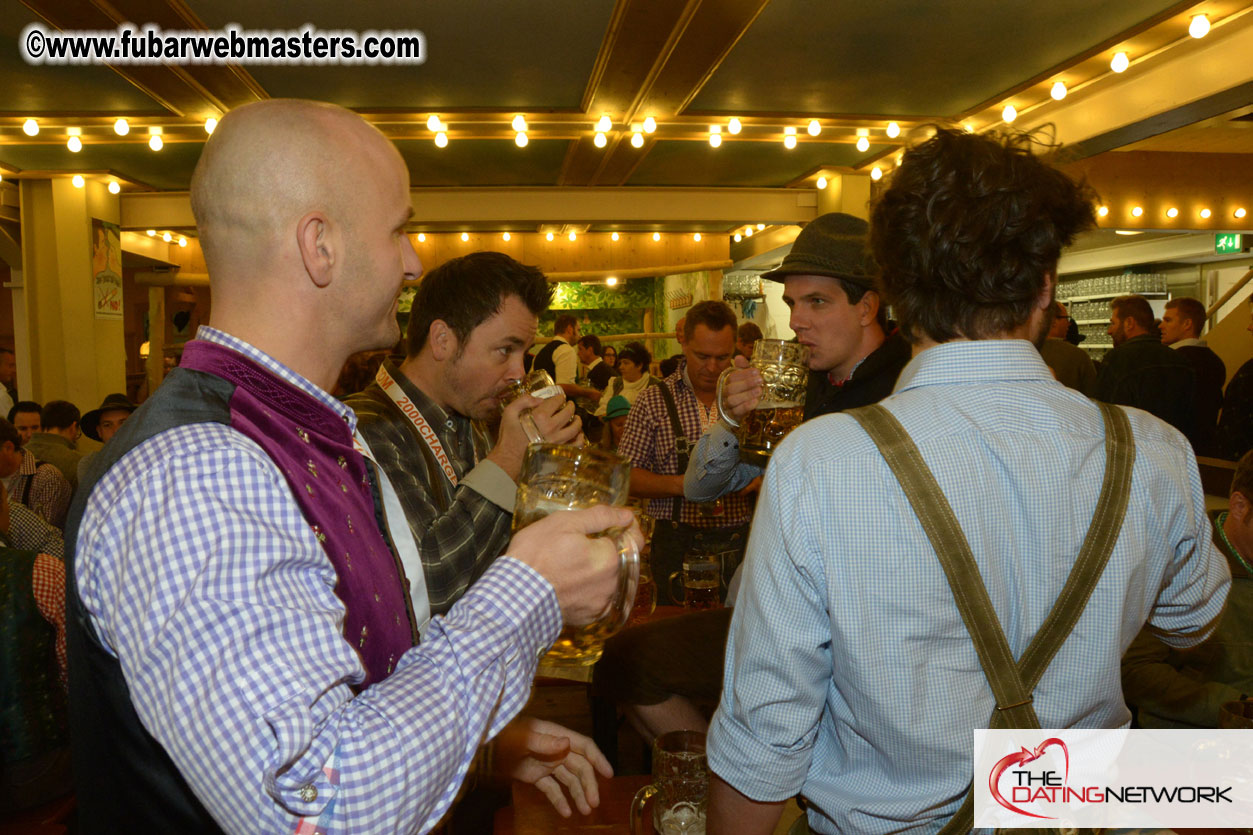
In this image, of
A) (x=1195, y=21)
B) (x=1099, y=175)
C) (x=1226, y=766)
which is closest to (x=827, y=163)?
(x=1099, y=175)

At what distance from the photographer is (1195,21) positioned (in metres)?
4.33

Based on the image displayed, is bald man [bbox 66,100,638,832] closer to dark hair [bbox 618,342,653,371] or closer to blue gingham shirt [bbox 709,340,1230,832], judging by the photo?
blue gingham shirt [bbox 709,340,1230,832]

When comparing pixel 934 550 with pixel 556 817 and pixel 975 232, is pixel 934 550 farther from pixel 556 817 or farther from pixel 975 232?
pixel 556 817

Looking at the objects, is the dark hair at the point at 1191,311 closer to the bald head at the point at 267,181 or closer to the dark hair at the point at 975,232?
the dark hair at the point at 975,232

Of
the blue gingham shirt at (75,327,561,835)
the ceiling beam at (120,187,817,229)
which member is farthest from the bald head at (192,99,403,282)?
the ceiling beam at (120,187,817,229)

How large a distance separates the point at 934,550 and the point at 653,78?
488 centimetres

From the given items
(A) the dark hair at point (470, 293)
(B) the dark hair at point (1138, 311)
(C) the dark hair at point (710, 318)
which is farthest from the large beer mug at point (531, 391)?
(B) the dark hair at point (1138, 311)

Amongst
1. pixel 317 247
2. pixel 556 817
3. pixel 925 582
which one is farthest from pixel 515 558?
pixel 556 817

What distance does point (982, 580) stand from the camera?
107 centimetres

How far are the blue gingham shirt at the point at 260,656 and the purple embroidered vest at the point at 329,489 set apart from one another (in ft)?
0.26

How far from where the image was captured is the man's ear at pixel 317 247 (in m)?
0.93

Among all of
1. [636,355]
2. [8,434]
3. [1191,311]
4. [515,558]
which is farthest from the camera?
[636,355]

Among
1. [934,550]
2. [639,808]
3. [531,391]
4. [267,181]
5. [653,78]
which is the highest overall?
[653,78]

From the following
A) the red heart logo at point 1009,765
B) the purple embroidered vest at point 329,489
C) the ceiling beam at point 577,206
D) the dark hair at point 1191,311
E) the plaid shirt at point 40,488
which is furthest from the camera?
the ceiling beam at point 577,206
